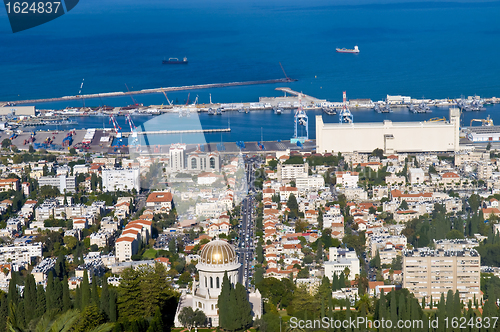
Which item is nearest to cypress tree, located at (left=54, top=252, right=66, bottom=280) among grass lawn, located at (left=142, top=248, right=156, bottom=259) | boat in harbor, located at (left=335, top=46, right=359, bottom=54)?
grass lawn, located at (left=142, top=248, right=156, bottom=259)

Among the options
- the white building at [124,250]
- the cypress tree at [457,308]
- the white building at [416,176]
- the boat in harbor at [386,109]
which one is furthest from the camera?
the boat in harbor at [386,109]

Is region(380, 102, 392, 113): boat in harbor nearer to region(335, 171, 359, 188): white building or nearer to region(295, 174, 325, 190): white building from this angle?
region(335, 171, 359, 188): white building

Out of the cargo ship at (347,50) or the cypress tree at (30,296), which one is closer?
the cypress tree at (30,296)

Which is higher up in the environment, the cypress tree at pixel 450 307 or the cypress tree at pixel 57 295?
the cypress tree at pixel 57 295

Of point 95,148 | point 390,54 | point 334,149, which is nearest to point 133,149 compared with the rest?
point 95,148

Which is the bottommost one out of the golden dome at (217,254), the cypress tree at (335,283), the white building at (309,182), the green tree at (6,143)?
the cypress tree at (335,283)

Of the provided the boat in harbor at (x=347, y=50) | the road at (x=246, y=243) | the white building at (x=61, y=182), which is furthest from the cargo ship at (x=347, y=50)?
Result: the white building at (x=61, y=182)

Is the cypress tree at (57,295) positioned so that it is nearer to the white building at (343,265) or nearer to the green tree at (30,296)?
the green tree at (30,296)

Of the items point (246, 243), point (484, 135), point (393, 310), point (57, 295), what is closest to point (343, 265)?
point (246, 243)
